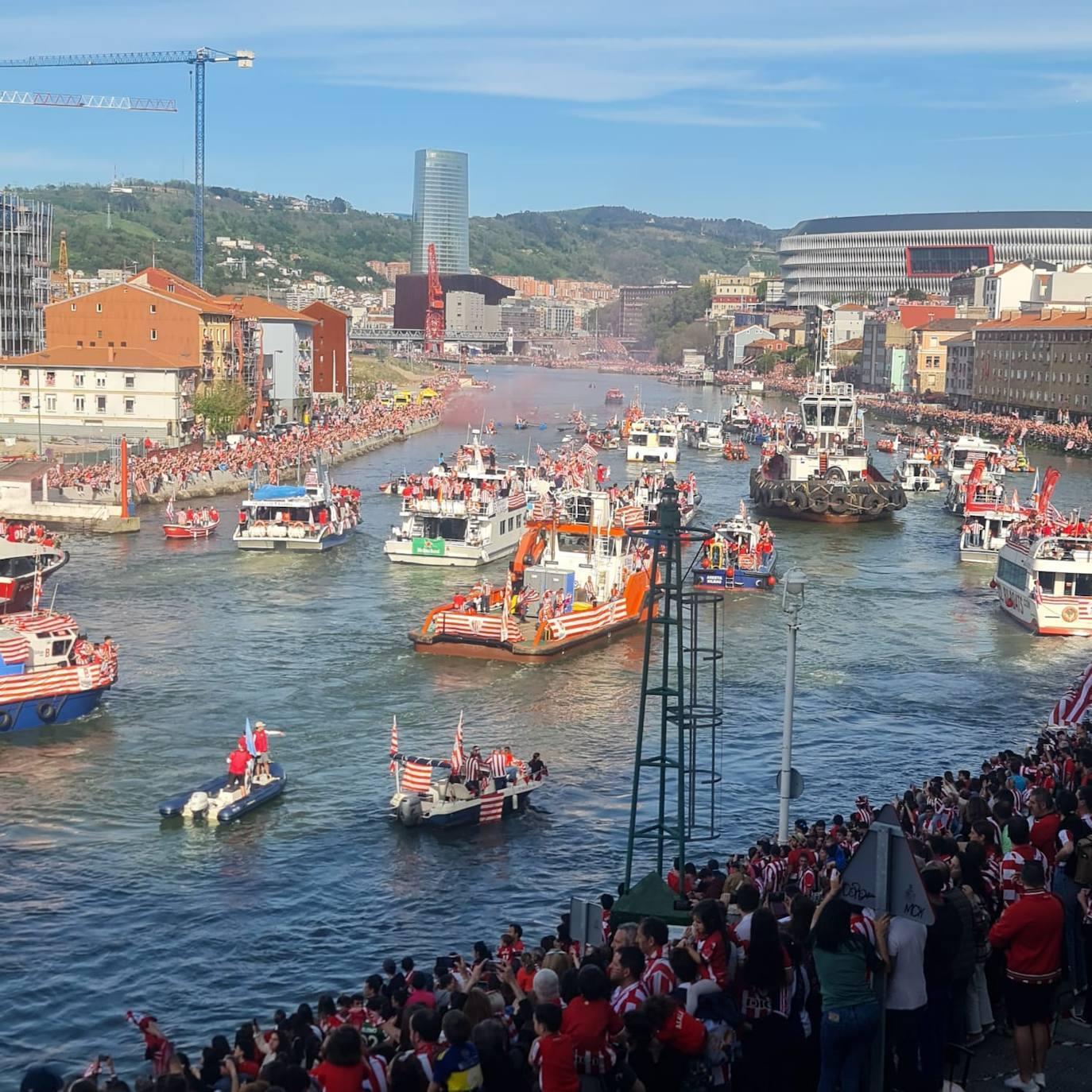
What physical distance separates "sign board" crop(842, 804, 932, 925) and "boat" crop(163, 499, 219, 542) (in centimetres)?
2874

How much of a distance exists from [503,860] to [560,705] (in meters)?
6.10

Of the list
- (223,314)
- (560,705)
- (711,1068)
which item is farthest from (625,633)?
(223,314)

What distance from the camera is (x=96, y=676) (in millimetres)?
17891

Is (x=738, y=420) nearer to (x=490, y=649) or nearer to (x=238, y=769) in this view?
(x=490, y=649)

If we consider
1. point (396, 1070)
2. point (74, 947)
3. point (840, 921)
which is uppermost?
point (840, 921)

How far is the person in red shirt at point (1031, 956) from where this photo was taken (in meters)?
5.92

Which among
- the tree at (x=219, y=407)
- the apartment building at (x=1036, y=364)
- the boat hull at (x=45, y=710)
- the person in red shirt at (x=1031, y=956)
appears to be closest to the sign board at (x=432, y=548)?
the boat hull at (x=45, y=710)

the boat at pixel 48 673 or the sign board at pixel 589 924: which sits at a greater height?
the sign board at pixel 589 924

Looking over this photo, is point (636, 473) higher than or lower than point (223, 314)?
lower

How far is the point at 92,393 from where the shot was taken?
4875 centimetres

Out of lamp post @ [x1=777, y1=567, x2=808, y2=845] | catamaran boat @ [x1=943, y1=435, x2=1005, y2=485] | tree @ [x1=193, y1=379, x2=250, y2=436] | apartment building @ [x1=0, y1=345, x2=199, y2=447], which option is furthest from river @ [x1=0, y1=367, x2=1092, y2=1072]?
tree @ [x1=193, y1=379, x2=250, y2=436]

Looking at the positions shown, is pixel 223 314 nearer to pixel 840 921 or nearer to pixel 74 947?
pixel 74 947

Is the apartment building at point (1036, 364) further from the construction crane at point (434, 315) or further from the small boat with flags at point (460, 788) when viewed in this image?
the construction crane at point (434, 315)

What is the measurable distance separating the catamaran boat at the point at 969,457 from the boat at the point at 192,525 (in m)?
21.2
